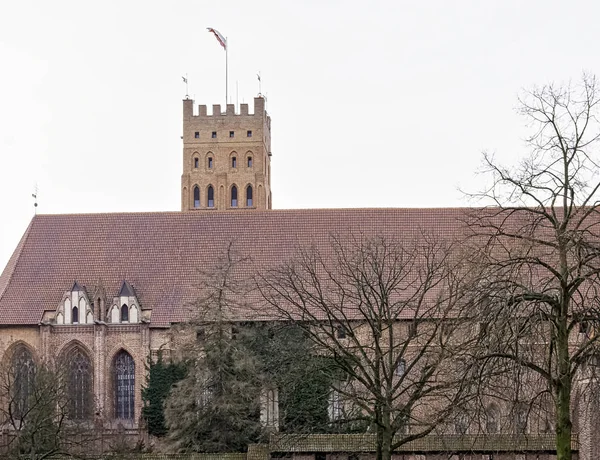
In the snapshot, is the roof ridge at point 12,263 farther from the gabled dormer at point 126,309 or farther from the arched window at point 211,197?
the arched window at point 211,197

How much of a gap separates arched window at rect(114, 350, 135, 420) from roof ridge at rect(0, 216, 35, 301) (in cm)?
660

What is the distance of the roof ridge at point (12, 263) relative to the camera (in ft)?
188

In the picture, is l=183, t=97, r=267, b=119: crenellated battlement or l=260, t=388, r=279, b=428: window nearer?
l=260, t=388, r=279, b=428: window

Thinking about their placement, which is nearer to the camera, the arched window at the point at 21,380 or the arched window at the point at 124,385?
the arched window at the point at 21,380

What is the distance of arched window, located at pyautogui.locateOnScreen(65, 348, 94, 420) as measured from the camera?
53.9 meters

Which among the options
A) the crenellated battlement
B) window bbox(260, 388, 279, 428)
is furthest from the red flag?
window bbox(260, 388, 279, 428)

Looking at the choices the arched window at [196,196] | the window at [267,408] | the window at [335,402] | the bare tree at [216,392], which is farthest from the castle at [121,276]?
the arched window at [196,196]

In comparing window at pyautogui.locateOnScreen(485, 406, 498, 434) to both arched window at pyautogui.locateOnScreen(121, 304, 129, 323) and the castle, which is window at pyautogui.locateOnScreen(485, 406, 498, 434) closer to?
the castle

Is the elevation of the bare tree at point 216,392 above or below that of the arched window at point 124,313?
below

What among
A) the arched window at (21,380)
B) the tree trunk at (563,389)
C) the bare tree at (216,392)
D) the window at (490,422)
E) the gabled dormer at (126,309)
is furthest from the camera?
the gabled dormer at (126,309)

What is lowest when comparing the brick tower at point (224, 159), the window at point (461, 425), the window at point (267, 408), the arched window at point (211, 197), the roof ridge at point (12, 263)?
the window at point (267, 408)

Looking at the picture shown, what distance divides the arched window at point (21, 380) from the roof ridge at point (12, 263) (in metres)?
3.32

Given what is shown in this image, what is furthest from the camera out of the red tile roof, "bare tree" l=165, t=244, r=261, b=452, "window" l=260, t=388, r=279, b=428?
the red tile roof

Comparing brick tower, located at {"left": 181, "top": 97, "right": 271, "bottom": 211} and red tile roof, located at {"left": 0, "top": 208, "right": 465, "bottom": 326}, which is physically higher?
brick tower, located at {"left": 181, "top": 97, "right": 271, "bottom": 211}
